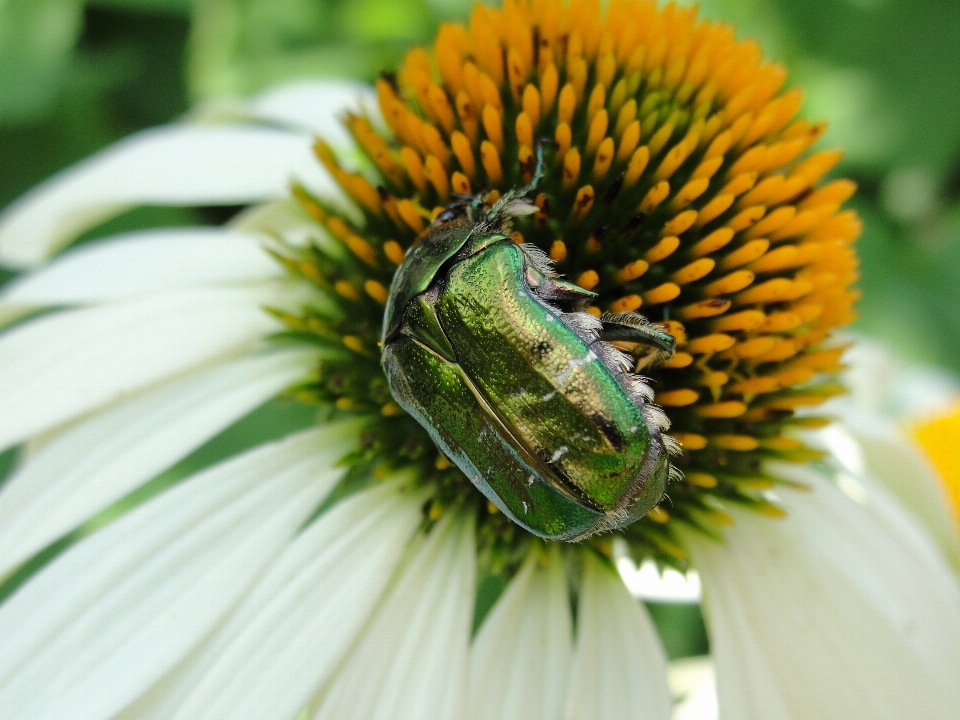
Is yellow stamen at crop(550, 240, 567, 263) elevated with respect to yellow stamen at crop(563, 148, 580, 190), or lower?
lower

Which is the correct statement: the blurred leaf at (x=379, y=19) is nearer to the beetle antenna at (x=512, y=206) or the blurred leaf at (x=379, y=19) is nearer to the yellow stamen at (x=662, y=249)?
the beetle antenna at (x=512, y=206)

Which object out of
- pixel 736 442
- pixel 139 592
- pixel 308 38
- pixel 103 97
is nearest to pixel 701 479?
pixel 736 442

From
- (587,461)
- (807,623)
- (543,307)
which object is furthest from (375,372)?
(807,623)

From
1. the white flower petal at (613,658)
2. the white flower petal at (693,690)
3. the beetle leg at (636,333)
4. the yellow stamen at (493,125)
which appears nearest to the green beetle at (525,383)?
the beetle leg at (636,333)

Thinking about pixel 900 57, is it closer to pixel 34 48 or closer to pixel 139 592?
pixel 34 48

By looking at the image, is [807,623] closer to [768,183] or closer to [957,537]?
[957,537]

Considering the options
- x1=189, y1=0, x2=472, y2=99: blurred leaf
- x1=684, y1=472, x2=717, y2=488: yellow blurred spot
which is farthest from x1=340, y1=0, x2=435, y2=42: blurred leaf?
x1=684, y1=472, x2=717, y2=488: yellow blurred spot

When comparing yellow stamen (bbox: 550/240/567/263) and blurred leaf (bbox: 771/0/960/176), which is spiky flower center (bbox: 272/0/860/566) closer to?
yellow stamen (bbox: 550/240/567/263)
